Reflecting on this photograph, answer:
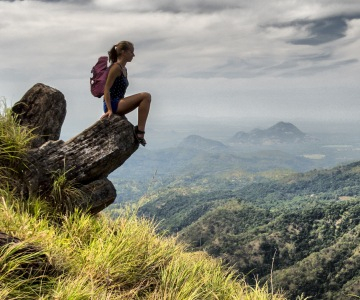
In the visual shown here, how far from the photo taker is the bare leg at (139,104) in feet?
29.7

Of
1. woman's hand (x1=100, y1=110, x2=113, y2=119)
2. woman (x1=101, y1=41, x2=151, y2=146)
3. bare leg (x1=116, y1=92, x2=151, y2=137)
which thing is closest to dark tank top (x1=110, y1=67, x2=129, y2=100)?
woman (x1=101, y1=41, x2=151, y2=146)

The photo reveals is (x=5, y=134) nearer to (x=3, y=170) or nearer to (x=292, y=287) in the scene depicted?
(x=3, y=170)

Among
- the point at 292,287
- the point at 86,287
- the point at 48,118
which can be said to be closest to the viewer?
the point at 86,287

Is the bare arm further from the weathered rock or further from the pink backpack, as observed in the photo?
the weathered rock

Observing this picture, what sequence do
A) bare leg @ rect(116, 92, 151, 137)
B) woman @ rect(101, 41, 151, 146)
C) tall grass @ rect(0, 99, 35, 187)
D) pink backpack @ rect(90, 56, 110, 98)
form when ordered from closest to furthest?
tall grass @ rect(0, 99, 35, 187) → woman @ rect(101, 41, 151, 146) → pink backpack @ rect(90, 56, 110, 98) → bare leg @ rect(116, 92, 151, 137)

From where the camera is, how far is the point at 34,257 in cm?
442

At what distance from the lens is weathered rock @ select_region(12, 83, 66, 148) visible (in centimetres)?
1033

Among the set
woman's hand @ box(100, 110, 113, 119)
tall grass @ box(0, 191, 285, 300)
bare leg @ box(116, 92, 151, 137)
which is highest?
bare leg @ box(116, 92, 151, 137)

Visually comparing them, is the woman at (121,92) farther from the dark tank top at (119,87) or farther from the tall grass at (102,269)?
the tall grass at (102,269)

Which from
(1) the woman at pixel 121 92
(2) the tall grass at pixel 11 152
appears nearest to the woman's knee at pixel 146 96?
(1) the woman at pixel 121 92

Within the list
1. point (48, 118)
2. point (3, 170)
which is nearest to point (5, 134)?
point (3, 170)

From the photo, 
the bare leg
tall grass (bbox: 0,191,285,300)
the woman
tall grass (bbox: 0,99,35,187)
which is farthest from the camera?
the bare leg

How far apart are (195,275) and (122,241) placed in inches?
60.1

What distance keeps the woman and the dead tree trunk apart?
1.06 feet
